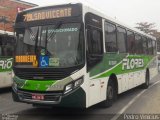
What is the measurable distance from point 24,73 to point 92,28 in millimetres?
2323

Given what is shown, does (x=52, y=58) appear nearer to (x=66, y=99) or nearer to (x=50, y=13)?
(x=66, y=99)

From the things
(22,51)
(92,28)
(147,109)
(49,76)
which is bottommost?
(147,109)

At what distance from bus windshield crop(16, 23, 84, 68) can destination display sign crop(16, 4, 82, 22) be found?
28cm

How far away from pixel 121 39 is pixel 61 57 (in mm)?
4593

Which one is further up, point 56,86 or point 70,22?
point 70,22

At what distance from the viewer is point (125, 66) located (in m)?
13.3

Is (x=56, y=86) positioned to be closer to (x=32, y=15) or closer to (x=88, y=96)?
(x=88, y=96)

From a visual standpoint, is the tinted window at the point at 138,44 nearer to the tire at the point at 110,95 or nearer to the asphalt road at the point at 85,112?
the asphalt road at the point at 85,112

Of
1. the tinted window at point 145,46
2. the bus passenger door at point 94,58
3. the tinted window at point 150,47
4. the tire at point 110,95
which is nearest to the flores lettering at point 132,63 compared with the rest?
the tinted window at point 145,46

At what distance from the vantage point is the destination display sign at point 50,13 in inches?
357

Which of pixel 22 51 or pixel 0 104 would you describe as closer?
pixel 22 51

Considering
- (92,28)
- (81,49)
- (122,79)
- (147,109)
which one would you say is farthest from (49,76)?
(122,79)

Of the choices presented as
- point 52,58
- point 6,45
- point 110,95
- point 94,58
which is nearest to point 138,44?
point 110,95

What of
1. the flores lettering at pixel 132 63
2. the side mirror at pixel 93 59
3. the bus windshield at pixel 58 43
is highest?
the bus windshield at pixel 58 43
